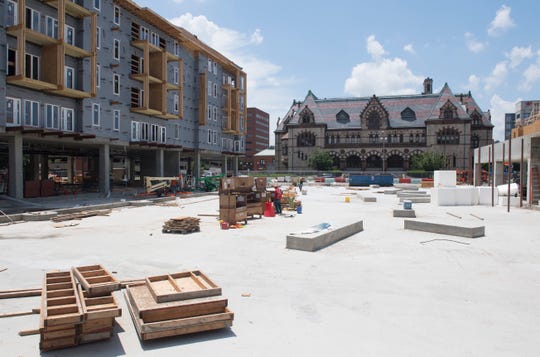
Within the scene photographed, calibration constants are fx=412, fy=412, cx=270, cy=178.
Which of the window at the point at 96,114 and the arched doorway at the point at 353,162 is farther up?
the window at the point at 96,114

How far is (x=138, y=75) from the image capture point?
36.2 meters

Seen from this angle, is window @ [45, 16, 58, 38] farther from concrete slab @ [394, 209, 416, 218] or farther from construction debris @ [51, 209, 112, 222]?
concrete slab @ [394, 209, 416, 218]

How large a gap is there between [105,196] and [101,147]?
405cm

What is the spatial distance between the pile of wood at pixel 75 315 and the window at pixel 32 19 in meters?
25.7

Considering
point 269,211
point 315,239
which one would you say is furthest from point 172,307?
point 269,211

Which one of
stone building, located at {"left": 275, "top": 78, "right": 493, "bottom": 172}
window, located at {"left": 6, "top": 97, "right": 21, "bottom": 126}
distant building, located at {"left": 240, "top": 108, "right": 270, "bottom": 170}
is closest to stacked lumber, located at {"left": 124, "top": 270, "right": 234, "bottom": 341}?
window, located at {"left": 6, "top": 97, "right": 21, "bottom": 126}

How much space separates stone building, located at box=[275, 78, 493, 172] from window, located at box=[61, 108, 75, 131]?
6326 cm

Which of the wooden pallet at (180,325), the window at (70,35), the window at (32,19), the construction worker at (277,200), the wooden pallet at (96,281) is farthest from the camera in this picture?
the window at (70,35)

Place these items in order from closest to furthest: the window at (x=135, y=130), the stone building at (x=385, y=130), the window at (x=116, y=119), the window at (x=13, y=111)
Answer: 1. the window at (x=13, y=111)
2. the window at (x=116, y=119)
3. the window at (x=135, y=130)
4. the stone building at (x=385, y=130)

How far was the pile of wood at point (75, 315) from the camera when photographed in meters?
5.89

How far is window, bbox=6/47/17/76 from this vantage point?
82.7 ft

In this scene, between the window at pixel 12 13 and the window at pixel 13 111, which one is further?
the window at pixel 13 111

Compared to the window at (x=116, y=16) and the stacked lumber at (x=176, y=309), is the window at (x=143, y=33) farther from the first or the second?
the stacked lumber at (x=176, y=309)

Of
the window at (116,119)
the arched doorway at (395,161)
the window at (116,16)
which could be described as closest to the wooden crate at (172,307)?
the window at (116,119)
